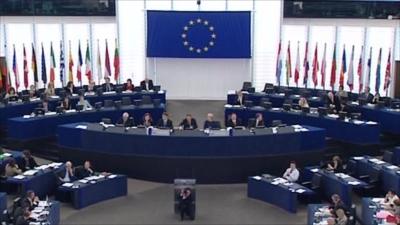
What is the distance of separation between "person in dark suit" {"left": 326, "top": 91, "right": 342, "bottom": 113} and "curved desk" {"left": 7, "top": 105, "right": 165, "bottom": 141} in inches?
288

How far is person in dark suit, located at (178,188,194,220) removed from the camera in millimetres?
15859

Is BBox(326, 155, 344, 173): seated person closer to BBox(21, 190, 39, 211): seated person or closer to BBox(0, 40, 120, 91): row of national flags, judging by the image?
BBox(21, 190, 39, 211): seated person

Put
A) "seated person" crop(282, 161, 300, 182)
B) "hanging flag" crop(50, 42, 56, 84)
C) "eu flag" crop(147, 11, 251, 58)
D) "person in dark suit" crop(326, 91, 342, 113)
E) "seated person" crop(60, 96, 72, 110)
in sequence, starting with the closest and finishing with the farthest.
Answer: "seated person" crop(282, 161, 300, 182) → "person in dark suit" crop(326, 91, 342, 113) → "seated person" crop(60, 96, 72, 110) → "hanging flag" crop(50, 42, 56, 84) → "eu flag" crop(147, 11, 251, 58)

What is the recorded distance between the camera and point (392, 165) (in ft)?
57.9

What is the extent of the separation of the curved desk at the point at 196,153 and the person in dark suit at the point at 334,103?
3162 millimetres

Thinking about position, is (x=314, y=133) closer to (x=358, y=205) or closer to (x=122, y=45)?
(x=358, y=205)

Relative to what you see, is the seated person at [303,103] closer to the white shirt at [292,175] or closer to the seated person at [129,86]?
the white shirt at [292,175]

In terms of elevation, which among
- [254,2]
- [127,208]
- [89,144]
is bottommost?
[127,208]

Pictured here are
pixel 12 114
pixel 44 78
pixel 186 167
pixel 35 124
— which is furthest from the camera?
pixel 44 78

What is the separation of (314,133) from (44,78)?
1263 centimetres

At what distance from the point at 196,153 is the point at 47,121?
232 inches

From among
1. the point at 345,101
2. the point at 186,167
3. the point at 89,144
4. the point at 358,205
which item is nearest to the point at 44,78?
the point at 89,144

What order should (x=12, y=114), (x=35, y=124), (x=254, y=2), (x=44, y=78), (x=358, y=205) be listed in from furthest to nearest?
(x=254, y=2) < (x=44, y=78) < (x=12, y=114) < (x=35, y=124) < (x=358, y=205)

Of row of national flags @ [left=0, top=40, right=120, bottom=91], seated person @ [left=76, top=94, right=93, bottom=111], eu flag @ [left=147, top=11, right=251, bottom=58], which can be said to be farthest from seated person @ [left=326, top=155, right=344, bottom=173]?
row of national flags @ [left=0, top=40, right=120, bottom=91]
